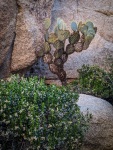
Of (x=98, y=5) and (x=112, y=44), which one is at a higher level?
(x=98, y=5)

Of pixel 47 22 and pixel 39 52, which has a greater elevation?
pixel 47 22

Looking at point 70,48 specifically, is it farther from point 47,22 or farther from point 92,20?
point 92,20

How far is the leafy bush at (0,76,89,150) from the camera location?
301cm

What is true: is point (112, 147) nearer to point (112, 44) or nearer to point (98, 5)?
point (112, 44)

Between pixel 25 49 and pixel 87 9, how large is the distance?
1.97 meters

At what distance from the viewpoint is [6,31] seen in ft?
15.7

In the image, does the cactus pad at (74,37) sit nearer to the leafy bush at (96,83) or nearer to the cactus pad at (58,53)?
the cactus pad at (58,53)

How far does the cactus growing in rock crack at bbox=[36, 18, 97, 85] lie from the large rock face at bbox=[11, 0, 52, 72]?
20 centimetres

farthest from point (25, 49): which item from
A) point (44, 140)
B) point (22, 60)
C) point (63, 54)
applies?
→ point (44, 140)

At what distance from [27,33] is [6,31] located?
0.46 meters

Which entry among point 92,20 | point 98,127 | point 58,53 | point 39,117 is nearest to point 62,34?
point 58,53

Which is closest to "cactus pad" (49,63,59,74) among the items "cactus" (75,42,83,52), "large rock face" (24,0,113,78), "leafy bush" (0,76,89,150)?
"cactus" (75,42,83,52)

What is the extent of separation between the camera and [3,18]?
15.2 feet

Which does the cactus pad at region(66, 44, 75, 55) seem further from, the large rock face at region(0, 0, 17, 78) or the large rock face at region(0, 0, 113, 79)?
the large rock face at region(0, 0, 17, 78)
